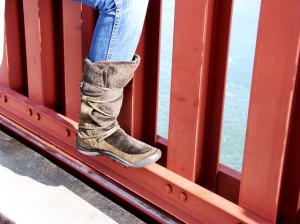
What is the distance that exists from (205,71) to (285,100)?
0.92 ft

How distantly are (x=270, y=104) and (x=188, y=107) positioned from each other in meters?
0.27

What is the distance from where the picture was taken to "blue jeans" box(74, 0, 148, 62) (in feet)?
4.25

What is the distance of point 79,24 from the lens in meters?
1.64

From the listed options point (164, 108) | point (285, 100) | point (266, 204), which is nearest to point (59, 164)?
point (266, 204)

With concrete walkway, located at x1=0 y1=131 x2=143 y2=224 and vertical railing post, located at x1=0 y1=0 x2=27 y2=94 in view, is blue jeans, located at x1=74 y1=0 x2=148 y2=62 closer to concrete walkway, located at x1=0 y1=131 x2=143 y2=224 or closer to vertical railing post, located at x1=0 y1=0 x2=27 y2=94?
concrete walkway, located at x1=0 y1=131 x2=143 y2=224

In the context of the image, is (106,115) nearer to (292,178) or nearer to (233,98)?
(292,178)

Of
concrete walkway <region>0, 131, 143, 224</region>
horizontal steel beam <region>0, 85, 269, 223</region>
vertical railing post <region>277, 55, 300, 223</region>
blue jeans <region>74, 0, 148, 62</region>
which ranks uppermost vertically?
blue jeans <region>74, 0, 148, 62</region>

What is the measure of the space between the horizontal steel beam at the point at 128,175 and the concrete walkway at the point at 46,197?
74 mm

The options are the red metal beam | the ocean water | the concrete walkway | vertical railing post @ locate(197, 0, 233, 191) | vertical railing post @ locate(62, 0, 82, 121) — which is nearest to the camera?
the red metal beam

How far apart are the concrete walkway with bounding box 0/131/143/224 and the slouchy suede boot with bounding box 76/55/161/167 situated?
184 millimetres

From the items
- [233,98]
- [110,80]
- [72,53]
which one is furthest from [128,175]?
[233,98]

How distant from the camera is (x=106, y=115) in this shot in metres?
1.43

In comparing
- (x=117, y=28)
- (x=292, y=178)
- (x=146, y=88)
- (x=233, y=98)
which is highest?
(x=117, y=28)

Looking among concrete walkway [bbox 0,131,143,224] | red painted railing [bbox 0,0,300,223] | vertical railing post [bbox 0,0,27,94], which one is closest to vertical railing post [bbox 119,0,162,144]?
red painted railing [bbox 0,0,300,223]
